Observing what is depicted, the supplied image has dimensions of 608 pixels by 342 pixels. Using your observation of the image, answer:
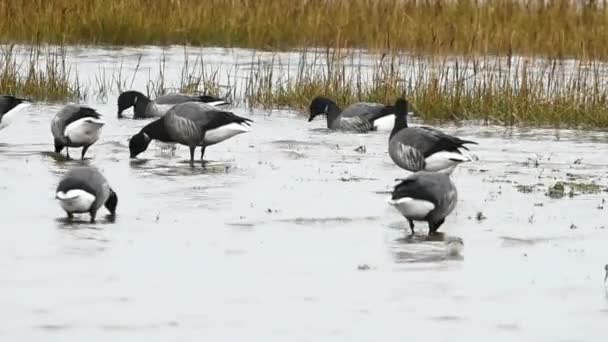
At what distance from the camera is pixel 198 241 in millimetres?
10844

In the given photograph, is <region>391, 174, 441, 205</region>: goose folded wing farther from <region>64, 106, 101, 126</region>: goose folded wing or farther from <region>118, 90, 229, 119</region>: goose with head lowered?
<region>118, 90, 229, 119</region>: goose with head lowered

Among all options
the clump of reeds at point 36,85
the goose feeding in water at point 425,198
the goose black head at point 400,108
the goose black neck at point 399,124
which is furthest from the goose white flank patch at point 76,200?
the clump of reeds at point 36,85

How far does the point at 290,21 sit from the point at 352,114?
29.2 feet

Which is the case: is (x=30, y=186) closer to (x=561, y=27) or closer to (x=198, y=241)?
(x=198, y=241)

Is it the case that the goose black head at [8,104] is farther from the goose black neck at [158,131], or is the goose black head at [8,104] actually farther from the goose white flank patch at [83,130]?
the goose black neck at [158,131]

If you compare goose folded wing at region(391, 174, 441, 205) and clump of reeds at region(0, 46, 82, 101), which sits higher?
goose folded wing at region(391, 174, 441, 205)

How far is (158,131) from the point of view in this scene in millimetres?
16797

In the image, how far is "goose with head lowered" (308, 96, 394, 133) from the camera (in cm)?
1922

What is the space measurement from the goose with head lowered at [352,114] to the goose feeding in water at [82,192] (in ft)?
25.9

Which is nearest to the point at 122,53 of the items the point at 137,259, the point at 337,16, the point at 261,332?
the point at 337,16

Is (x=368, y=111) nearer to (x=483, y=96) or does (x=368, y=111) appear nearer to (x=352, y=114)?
(x=352, y=114)

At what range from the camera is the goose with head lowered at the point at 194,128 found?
16.4 m

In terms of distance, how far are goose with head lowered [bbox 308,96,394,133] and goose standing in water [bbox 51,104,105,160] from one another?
14.7ft

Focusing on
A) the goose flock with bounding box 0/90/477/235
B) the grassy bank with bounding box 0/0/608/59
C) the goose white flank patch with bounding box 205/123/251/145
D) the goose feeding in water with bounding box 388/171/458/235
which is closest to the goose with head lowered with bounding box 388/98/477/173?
the goose flock with bounding box 0/90/477/235
